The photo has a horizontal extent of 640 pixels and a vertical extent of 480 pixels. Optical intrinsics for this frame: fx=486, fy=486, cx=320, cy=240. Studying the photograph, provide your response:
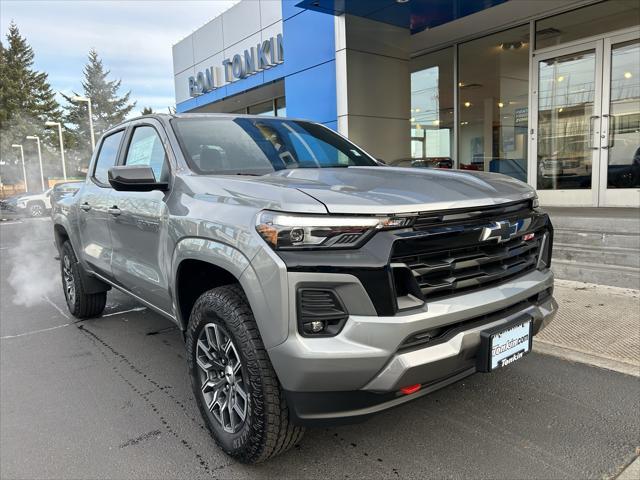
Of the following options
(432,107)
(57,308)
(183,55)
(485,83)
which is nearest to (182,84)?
(183,55)

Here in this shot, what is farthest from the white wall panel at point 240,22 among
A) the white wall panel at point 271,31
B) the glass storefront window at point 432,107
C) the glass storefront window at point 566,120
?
the glass storefront window at point 566,120

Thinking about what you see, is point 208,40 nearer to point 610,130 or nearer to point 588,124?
point 588,124

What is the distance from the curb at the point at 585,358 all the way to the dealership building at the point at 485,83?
5.11 meters

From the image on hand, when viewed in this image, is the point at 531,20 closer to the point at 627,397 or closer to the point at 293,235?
the point at 627,397

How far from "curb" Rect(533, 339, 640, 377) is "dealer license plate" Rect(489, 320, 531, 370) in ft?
4.39

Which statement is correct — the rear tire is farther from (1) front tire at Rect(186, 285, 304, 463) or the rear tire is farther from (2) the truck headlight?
(2) the truck headlight

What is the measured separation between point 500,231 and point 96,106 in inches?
3284

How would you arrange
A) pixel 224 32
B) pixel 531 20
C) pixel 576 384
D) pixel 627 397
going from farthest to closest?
pixel 224 32 < pixel 531 20 < pixel 576 384 < pixel 627 397

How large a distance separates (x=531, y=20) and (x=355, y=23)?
10.5ft

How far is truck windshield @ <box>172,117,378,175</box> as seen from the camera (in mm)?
3006

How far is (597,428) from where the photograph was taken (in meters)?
2.69

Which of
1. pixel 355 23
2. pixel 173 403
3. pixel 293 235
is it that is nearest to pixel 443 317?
pixel 293 235

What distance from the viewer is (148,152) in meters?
3.45

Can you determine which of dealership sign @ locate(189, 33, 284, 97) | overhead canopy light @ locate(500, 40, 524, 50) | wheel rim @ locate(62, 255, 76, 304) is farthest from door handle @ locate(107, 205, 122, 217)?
dealership sign @ locate(189, 33, 284, 97)
